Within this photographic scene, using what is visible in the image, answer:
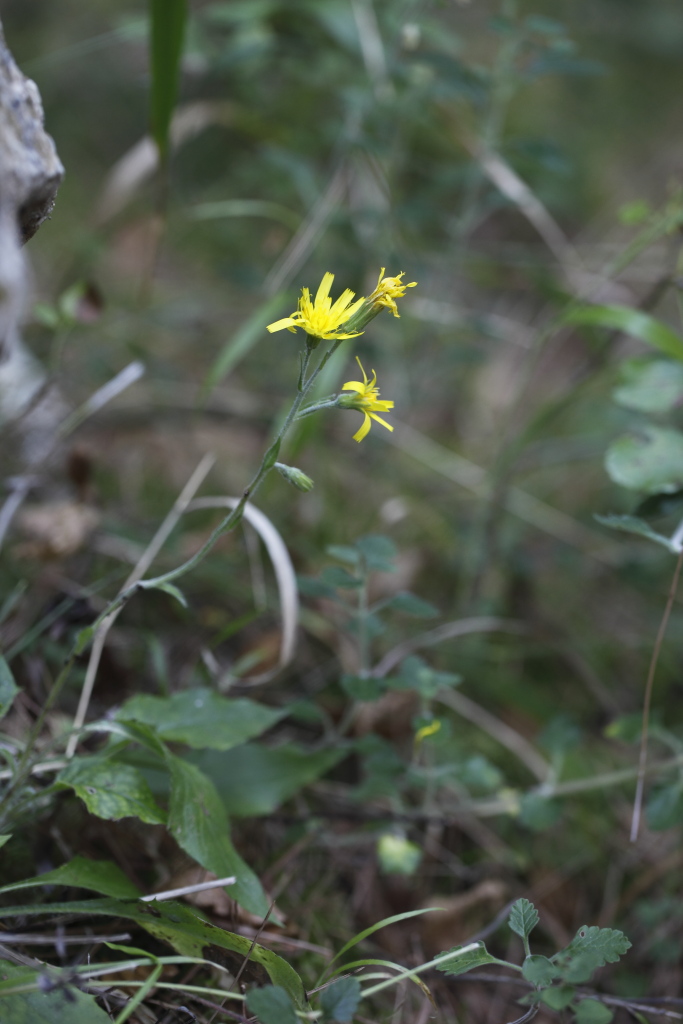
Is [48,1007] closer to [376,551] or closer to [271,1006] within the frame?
[271,1006]

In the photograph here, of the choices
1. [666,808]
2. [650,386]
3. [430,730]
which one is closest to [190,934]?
[430,730]

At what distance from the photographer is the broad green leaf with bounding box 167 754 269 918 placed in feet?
3.13

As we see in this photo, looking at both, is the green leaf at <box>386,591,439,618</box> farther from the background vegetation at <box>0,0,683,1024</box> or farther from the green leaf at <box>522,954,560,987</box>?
the green leaf at <box>522,954,560,987</box>

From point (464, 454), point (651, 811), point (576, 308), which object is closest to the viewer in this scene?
point (651, 811)

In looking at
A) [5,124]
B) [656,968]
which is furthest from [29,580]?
[656,968]

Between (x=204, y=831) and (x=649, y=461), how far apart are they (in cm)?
107

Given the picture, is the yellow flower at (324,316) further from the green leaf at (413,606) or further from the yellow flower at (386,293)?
the green leaf at (413,606)

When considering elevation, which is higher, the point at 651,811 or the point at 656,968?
the point at 651,811

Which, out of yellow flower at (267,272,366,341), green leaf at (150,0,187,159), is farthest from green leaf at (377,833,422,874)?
green leaf at (150,0,187,159)

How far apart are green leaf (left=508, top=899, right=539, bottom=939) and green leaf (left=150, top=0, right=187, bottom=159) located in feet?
5.39

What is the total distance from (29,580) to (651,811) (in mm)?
1325

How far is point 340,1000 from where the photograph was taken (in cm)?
79

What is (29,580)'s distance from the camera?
1.48 m

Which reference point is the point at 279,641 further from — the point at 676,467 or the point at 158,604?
the point at 676,467
